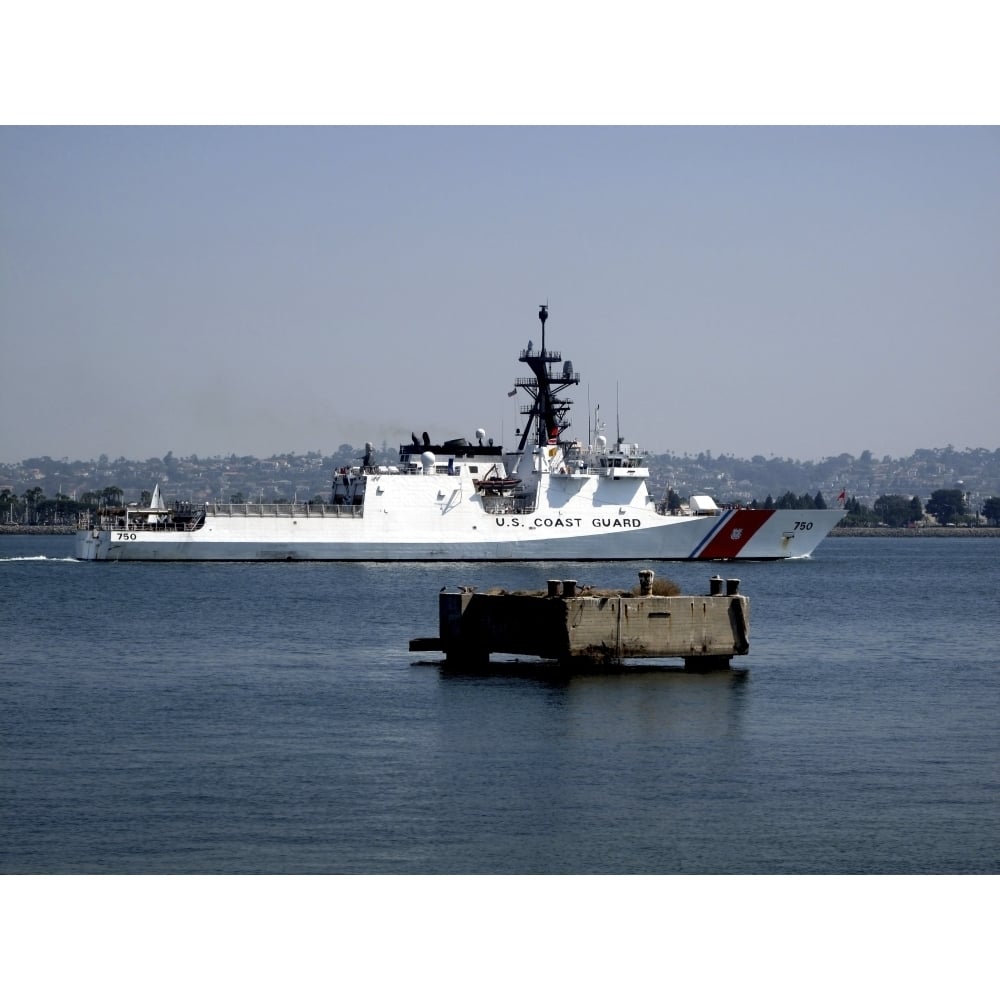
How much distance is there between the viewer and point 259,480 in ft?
619

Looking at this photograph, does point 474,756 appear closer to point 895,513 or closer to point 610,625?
point 610,625

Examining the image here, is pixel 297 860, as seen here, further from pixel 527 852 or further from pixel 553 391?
pixel 553 391

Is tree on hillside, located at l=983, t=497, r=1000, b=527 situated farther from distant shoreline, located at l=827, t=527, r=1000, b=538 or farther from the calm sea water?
the calm sea water

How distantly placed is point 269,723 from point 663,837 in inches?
252

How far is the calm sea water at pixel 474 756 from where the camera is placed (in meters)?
11.3

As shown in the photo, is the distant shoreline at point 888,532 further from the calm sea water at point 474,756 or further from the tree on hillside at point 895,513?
the calm sea water at point 474,756

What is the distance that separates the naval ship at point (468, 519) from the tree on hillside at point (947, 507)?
322 ft

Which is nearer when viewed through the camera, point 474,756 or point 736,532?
point 474,756

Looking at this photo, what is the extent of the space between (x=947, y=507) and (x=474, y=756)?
134986mm

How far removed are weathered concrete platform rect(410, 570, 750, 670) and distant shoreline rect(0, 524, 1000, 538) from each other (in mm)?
107708

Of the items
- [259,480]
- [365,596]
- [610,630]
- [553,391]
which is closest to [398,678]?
[610,630]

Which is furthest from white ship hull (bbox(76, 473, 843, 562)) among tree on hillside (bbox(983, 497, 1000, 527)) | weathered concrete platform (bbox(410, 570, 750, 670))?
tree on hillside (bbox(983, 497, 1000, 527))

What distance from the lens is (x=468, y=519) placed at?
45312 mm

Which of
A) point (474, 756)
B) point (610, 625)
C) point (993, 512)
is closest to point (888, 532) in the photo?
point (993, 512)
